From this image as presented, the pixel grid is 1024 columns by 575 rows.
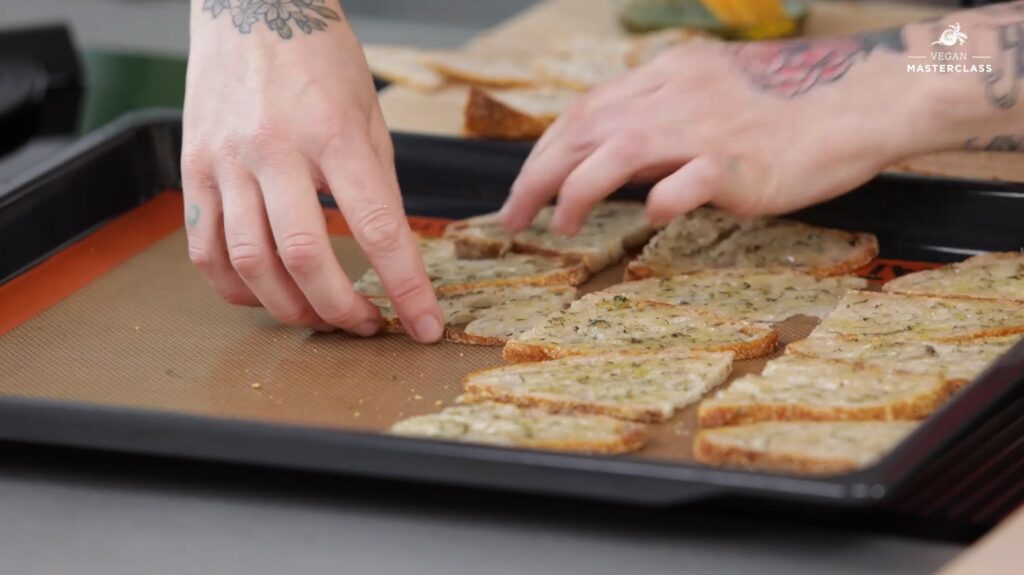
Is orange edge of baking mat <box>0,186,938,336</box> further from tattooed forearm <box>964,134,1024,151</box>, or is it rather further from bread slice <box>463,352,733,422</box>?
bread slice <box>463,352,733,422</box>

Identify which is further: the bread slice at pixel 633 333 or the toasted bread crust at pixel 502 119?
the toasted bread crust at pixel 502 119

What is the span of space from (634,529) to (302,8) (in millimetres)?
1001

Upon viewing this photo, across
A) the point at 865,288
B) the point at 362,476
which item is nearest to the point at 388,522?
the point at 362,476

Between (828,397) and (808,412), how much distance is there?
0.06 metres

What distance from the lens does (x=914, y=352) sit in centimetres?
217

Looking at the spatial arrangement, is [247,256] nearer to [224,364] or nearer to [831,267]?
[224,364]

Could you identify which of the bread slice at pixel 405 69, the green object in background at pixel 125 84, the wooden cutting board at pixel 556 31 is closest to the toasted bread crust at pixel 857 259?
the wooden cutting board at pixel 556 31

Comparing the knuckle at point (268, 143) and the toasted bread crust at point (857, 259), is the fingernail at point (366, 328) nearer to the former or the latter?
the knuckle at point (268, 143)

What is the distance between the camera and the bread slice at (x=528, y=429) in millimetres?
1885

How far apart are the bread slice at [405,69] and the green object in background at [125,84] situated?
494mm

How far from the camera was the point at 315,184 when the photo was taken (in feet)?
7.21

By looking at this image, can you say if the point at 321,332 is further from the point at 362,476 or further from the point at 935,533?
the point at 935,533

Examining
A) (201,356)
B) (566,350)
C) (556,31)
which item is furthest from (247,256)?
(556,31)

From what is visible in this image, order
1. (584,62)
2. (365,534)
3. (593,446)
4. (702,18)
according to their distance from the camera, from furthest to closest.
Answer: (702,18) → (584,62) → (593,446) → (365,534)
